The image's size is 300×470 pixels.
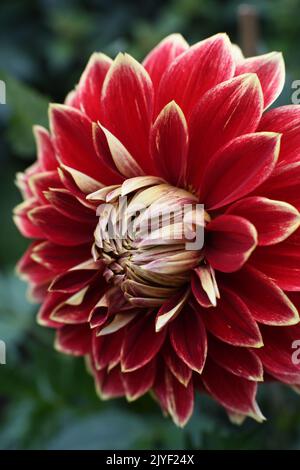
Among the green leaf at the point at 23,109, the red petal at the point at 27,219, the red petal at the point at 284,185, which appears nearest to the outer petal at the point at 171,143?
the red petal at the point at 284,185

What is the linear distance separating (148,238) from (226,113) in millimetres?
187

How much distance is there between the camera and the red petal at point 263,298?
0.84 meters

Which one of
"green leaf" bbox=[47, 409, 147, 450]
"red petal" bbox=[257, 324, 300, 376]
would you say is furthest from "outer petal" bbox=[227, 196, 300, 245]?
"green leaf" bbox=[47, 409, 147, 450]

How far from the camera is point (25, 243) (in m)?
2.21

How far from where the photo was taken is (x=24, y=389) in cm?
147

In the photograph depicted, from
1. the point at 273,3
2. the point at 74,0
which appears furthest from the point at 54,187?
the point at 74,0

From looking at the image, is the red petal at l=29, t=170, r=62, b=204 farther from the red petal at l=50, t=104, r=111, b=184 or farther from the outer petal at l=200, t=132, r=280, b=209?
the outer petal at l=200, t=132, r=280, b=209

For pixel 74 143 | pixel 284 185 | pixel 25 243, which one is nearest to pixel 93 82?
pixel 74 143

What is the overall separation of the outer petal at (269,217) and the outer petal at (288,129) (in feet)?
0.23

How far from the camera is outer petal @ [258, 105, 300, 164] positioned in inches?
34.4

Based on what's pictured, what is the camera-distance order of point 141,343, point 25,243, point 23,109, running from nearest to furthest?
point 141,343 → point 23,109 → point 25,243

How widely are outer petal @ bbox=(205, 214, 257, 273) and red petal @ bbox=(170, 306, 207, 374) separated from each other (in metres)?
0.09

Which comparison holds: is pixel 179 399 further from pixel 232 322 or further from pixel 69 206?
pixel 69 206

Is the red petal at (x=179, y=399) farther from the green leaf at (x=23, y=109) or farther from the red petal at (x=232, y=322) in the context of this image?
the green leaf at (x=23, y=109)
